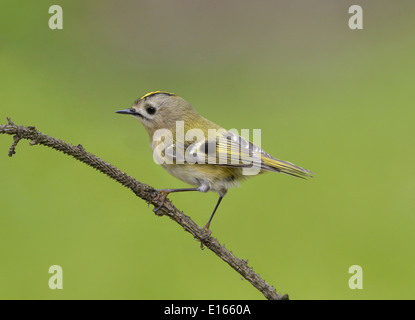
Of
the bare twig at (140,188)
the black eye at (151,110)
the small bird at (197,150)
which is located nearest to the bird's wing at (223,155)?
the small bird at (197,150)

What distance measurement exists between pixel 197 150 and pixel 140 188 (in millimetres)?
640

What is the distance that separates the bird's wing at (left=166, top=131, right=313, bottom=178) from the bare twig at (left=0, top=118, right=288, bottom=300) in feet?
1.74

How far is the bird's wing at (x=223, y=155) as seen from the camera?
81.5 inches

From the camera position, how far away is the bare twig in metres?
1.26

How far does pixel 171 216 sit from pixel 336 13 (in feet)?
15.3

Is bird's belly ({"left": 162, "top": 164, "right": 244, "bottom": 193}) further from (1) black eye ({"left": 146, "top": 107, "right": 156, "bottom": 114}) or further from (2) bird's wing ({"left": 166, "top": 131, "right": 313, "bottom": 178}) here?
(1) black eye ({"left": 146, "top": 107, "right": 156, "bottom": 114})

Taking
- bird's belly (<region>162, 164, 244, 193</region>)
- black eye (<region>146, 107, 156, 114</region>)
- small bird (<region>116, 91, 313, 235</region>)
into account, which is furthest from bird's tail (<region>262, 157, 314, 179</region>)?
black eye (<region>146, 107, 156, 114</region>)

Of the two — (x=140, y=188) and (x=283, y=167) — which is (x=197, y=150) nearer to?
(x=283, y=167)

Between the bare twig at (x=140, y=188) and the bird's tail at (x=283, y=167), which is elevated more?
the bird's tail at (x=283, y=167)

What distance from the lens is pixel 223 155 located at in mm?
2102

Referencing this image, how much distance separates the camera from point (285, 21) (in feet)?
19.1

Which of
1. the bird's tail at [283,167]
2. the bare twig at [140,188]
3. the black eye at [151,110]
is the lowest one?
the bare twig at [140,188]

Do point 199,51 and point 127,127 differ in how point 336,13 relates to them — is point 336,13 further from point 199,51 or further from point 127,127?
point 127,127

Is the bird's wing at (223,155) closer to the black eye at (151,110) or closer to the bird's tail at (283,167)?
the bird's tail at (283,167)
